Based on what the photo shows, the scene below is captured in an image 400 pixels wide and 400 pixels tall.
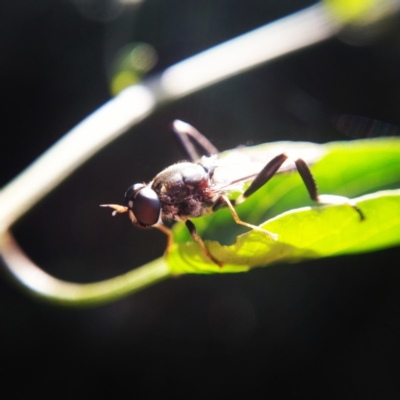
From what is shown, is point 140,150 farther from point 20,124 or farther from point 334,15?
point 334,15

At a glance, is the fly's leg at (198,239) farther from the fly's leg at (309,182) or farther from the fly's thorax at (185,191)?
the fly's leg at (309,182)

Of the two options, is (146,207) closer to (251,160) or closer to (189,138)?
(251,160)

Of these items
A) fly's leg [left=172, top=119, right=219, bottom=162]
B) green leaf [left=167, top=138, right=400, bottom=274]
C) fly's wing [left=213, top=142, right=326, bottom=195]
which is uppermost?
fly's leg [left=172, top=119, right=219, bottom=162]

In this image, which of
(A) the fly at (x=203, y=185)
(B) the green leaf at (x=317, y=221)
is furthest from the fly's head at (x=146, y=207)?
(B) the green leaf at (x=317, y=221)

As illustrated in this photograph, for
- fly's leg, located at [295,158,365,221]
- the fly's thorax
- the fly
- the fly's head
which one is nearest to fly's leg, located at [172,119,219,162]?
the fly

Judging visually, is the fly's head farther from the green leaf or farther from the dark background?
the dark background
